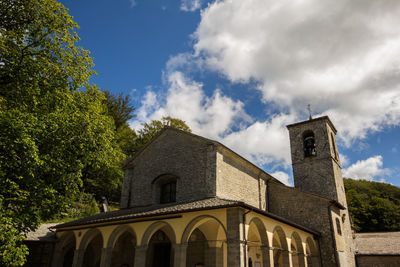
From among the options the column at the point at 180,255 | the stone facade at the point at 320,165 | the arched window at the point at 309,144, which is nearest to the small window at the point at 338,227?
the stone facade at the point at 320,165

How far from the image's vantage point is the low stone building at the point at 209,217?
373 inches

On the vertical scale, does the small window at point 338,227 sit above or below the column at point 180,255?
above

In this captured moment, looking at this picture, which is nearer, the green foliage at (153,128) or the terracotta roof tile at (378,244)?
the terracotta roof tile at (378,244)

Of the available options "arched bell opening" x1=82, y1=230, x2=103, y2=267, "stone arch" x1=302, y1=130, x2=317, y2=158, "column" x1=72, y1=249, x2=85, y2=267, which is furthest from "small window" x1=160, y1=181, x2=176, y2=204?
"stone arch" x1=302, y1=130, x2=317, y2=158

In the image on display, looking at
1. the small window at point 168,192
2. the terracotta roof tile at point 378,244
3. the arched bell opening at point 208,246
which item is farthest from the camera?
the terracotta roof tile at point 378,244

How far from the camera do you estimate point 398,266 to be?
15.0 meters

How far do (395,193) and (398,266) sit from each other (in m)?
33.6

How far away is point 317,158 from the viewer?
18.4 meters

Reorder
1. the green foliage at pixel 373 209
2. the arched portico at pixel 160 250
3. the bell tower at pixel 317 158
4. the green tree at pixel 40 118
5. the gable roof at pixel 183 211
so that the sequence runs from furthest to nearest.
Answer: the green foliage at pixel 373 209 < the bell tower at pixel 317 158 < the arched portico at pixel 160 250 < the gable roof at pixel 183 211 < the green tree at pixel 40 118

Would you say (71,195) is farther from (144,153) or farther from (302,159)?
(302,159)

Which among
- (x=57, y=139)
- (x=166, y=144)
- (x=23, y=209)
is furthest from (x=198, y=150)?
(x=23, y=209)

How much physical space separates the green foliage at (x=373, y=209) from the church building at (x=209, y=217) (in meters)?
22.3

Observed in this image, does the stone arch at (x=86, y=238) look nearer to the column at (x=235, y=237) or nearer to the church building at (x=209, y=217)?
the church building at (x=209, y=217)

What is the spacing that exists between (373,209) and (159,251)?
34.2 meters
